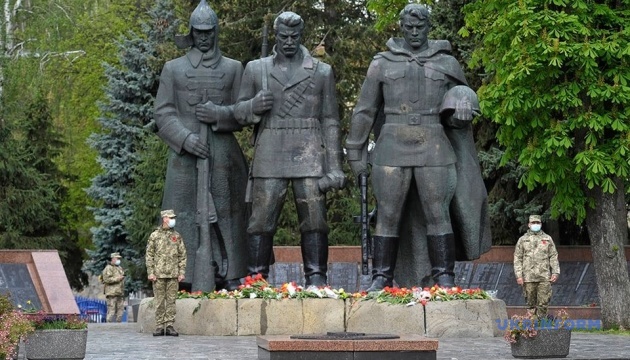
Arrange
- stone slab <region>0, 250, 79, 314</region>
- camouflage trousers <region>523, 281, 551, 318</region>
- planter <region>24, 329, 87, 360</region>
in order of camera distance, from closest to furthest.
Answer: planter <region>24, 329, 87, 360</region>
camouflage trousers <region>523, 281, 551, 318</region>
stone slab <region>0, 250, 79, 314</region>

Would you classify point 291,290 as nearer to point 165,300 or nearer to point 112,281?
point 165,300

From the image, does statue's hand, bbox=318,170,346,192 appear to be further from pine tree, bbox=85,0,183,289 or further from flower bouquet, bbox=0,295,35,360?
pine tree, bbox=85,0,183,289

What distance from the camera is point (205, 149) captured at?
18.4m

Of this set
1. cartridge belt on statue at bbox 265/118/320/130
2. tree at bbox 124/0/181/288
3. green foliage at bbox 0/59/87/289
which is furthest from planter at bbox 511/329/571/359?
green foliage at bbox 0/59/87/289

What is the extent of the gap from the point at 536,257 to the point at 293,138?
4931 millimetres

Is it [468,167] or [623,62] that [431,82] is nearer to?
[468,167]

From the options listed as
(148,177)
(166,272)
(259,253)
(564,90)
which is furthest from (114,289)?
(166,272)

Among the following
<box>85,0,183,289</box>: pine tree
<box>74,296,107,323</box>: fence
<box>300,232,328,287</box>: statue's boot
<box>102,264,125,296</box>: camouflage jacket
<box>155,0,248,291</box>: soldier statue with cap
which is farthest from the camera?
Result: <box>85,0,183,289</box>: pine tree

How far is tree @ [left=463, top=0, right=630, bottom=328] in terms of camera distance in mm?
24016

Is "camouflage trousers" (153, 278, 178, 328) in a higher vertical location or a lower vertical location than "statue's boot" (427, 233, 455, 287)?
lower

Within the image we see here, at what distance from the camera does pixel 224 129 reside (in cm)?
1847

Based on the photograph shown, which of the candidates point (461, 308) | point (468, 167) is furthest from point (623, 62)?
point (461, 308)

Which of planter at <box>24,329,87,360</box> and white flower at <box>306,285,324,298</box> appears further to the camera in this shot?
white flower at <box>306,285,324,298</box>

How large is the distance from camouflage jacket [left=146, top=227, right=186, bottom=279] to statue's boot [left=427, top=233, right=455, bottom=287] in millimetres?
2879
